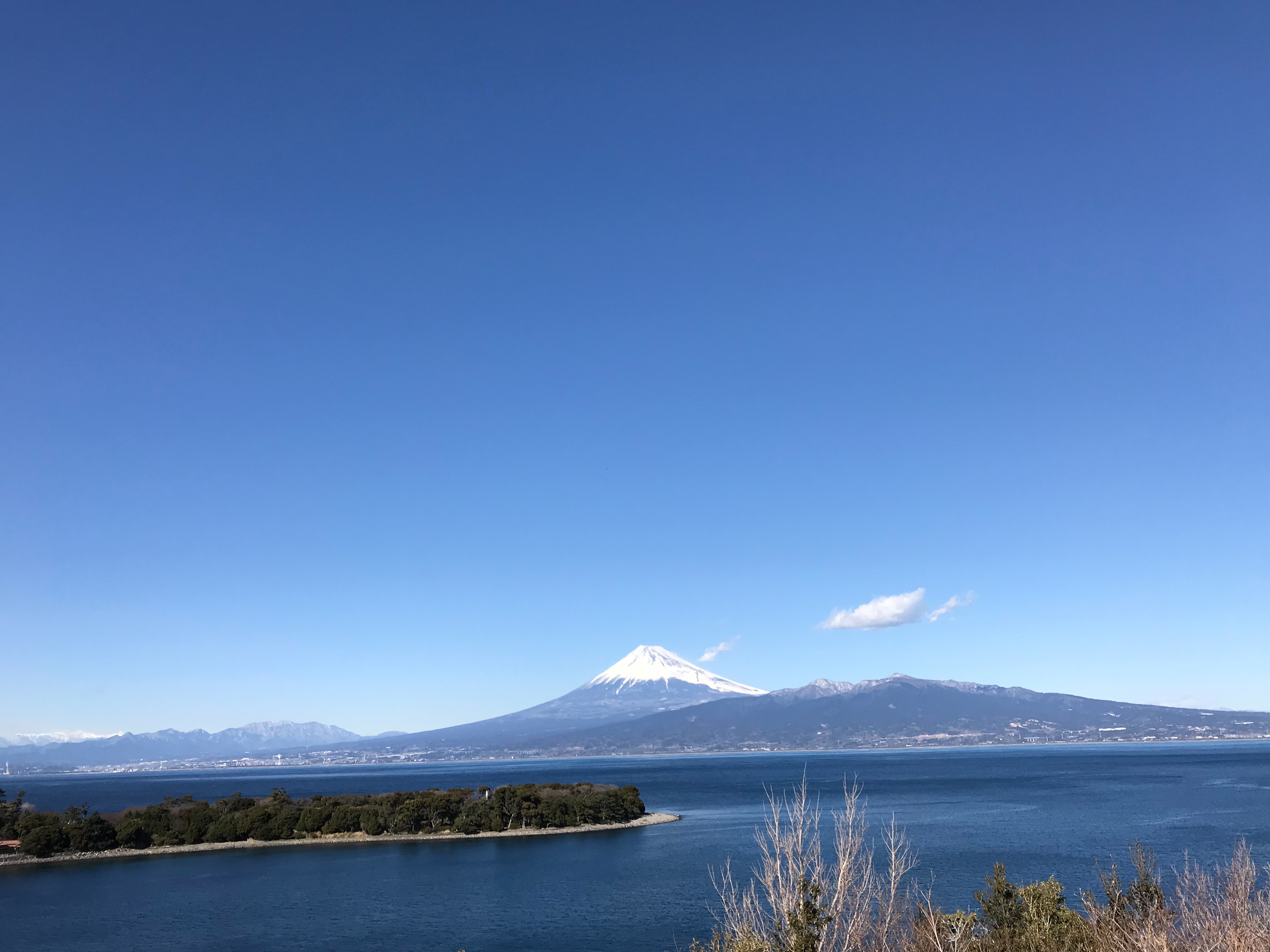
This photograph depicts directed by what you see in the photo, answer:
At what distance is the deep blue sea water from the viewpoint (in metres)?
26.8

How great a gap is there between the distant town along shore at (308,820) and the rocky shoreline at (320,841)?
0.11 meters

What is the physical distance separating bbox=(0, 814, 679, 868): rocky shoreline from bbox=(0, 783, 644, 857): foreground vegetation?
1.05 ft

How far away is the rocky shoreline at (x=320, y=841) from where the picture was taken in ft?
144

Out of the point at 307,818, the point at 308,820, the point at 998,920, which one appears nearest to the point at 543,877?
the point at 308,820

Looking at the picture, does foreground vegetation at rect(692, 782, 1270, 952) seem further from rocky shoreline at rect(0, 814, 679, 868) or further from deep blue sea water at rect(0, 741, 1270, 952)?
rocky shoreline at rect(0, 814, 679, 868)

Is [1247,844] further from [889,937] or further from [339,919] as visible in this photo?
[339,919]

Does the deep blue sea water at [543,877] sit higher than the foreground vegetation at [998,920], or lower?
lower

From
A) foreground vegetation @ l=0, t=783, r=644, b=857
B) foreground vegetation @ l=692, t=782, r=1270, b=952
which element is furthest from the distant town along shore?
foreground vegetation @ l=692, t=782, r=1270, b=952

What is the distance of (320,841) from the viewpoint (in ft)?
162

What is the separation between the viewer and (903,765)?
141 m

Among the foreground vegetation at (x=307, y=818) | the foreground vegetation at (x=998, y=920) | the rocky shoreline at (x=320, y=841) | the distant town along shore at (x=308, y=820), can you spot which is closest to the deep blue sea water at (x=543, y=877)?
the rocky shoreline at (x=320, y=841)

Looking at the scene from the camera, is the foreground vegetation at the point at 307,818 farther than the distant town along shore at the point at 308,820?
Yes

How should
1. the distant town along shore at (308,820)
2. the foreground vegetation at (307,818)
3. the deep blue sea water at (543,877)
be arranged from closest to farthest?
the deep blue sea water at (543,877) < the distant town along shore at (308,820) < the foreground vegetation at (307,818)

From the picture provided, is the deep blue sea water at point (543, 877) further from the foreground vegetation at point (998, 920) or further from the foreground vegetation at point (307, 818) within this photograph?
the foreground vegetation at point (998, 920)
